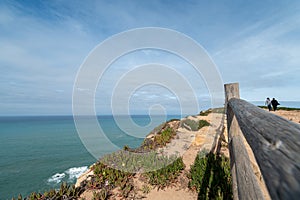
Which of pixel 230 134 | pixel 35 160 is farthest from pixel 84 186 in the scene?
pixel 35 160

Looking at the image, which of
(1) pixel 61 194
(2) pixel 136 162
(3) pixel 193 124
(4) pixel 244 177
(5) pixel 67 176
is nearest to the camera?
(4) pixel 244 177

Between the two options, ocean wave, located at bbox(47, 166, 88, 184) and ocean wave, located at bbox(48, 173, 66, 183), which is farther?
ocean wave, located at bbox(48, 173, 66, 183)

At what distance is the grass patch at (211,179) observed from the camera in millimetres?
4848

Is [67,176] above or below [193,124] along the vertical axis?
below

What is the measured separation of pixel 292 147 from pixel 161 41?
32.8 ft

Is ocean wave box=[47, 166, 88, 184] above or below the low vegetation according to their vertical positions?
below

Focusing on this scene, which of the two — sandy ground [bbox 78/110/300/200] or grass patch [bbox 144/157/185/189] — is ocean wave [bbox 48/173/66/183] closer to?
sandy ground [bbox 78/110/300/200]

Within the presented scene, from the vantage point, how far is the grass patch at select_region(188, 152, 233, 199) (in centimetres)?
485

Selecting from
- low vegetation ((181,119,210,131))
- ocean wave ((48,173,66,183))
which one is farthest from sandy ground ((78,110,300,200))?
ocean wave ((48,173,66,183))

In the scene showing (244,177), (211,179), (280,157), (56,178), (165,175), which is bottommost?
(56,178)

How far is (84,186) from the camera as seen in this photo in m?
6.15

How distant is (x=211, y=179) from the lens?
5.48 metres

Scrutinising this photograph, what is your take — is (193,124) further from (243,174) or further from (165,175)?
(243,174)

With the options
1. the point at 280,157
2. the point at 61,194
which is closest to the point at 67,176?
the point at 61,194
